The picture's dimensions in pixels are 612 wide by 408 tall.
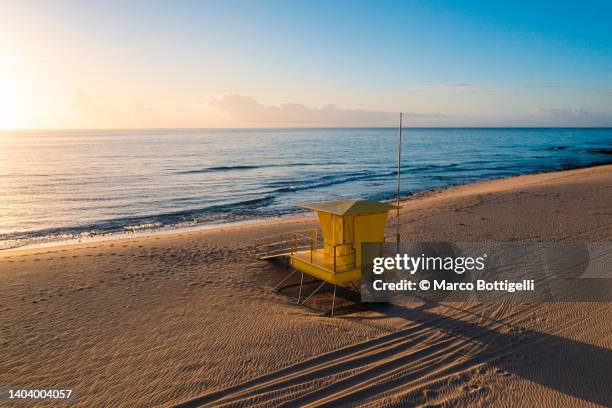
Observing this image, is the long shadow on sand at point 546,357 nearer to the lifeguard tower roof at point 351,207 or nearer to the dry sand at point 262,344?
the dry sand at point 262,344

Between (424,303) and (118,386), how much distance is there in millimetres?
8023

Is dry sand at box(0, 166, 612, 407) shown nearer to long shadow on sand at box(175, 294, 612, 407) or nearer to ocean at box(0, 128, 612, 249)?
long shadow on sand at box(175, 294, 612, 407)

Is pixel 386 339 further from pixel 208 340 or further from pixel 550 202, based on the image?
pixel 550 202

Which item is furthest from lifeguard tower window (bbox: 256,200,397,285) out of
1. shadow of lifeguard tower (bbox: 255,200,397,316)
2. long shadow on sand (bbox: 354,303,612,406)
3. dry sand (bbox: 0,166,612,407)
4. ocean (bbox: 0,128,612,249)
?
ocean (bbox: 0,128,612,249)

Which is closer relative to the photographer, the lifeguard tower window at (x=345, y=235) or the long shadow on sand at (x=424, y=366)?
the long shadow on sand at (x=424, y=366)

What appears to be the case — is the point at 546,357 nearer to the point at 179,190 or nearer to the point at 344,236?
the point at 344,236

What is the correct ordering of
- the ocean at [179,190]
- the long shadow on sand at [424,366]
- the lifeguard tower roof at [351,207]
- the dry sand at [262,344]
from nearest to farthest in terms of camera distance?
the long shadow on sand at [424,366], the dry sand at [262,344], the lifeguard tower roof at [351,207], the ocean at [179,190]

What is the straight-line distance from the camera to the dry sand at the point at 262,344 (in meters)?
7.80

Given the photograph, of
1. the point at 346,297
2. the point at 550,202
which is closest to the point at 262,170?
the point at 550,202

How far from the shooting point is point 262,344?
31.2 feet

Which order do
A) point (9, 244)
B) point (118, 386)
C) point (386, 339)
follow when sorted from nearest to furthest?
point (118, 386) < point (386, 339) < point (9, 244)

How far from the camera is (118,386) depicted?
809 centimetres

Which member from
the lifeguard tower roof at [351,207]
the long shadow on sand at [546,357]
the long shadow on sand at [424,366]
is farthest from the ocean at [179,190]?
the long shadow on sand at [546,357]

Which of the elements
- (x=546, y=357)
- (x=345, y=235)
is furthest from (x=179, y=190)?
(x=546, y=357)
